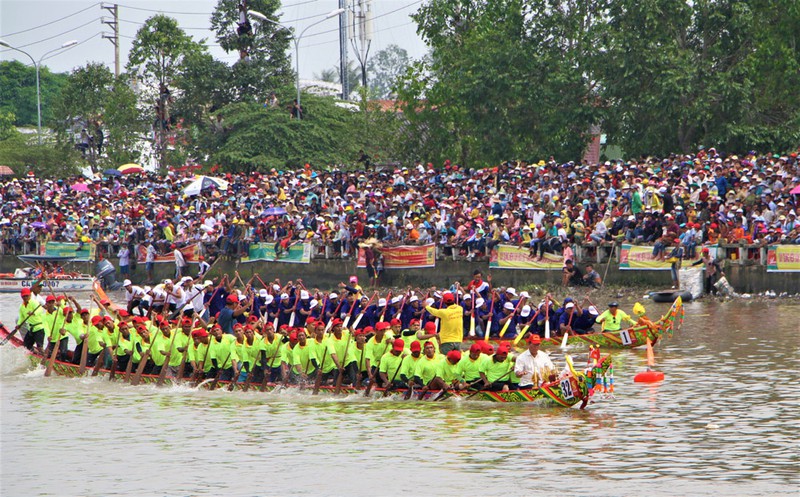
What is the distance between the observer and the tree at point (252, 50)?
4775 centimetres

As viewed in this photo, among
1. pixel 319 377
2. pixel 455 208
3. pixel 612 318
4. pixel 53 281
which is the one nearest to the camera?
pixel 319 377

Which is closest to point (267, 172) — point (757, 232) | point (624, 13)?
point (624, 13)

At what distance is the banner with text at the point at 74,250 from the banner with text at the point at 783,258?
22.4 metres

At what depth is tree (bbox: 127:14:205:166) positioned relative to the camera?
162ft

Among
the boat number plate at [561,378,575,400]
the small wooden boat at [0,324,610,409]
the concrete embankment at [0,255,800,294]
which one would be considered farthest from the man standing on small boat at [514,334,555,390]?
the concrete embankment at [0,255,800,294]

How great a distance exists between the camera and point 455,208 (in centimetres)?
3216

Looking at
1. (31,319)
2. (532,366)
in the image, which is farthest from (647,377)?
(31,319)

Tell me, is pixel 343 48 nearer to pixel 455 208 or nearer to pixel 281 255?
pixel 281 255

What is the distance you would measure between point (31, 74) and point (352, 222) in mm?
59325

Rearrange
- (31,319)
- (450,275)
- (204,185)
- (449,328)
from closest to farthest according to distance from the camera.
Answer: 1. (449,328)
2. (31,319)
3. (450,275)
4. (204,185)

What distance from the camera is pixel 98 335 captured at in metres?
20.5

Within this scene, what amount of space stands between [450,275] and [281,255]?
5687mm

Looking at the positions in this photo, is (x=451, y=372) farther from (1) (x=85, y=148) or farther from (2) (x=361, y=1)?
(2) (x=361, y=1)

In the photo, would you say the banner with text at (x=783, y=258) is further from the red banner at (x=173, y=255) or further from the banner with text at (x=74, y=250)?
the banner with text at (x=74, y=250)
